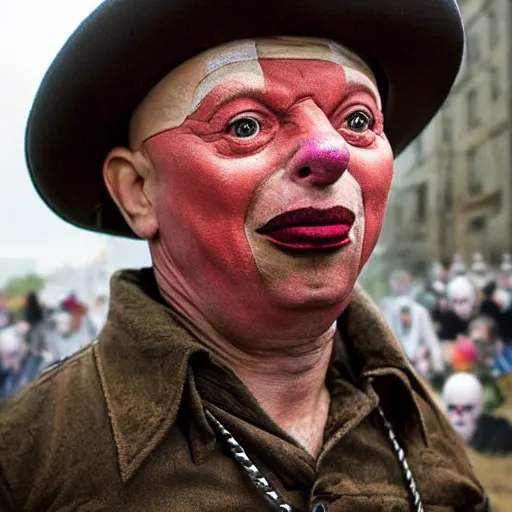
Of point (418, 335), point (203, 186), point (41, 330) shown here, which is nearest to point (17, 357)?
point (41, 330)

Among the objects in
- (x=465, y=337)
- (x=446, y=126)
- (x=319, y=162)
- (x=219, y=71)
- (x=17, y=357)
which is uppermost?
(x=219, y=71)

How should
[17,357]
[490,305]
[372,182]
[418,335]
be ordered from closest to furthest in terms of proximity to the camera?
→ 1. [372,182]
2. [17,357]
3. [418,335]
4. [490,305]

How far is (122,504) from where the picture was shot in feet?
4.46

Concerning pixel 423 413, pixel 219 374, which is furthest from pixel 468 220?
pixel 219 374

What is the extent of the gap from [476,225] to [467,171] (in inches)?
16.4

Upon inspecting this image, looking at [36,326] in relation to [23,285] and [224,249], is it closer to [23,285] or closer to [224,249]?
[23,285]

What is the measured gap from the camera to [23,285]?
4.56m

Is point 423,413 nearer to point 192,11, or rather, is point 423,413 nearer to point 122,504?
point 122,504

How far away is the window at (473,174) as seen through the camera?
18.7 feet

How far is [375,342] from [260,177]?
22.1 inches

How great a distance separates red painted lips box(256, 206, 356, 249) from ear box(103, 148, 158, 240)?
27 cm

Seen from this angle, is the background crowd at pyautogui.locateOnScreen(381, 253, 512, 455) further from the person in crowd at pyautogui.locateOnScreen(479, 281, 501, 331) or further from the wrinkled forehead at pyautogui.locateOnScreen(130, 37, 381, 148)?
the wrinkled forehead at pyautogui.locateOnScreen(130, 37, 381, 148)

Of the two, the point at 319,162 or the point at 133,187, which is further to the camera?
the point at 133,187

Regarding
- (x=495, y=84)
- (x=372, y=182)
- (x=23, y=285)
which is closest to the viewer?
→ (x=372, y=182)
